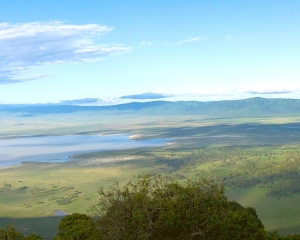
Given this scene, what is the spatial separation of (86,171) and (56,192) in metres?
20.1

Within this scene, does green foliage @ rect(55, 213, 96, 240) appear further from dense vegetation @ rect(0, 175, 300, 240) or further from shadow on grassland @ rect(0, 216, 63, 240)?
shadow on grassland @ rect(0, 216, 63, 240)

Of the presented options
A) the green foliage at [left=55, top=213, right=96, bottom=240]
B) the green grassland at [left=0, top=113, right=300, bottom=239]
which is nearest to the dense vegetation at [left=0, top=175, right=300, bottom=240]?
the green foliage at [left=55, top=213, right=96, bottom=240]

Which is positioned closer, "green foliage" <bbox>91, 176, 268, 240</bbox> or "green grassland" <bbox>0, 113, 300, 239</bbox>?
"green foliage" <bbox>91, 176, 268, 240</bbox>

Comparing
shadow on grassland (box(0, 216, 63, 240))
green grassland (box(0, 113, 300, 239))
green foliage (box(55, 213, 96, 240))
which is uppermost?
green foliage (box(55, 213, 96, 240))

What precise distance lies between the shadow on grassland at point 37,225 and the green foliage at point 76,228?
60.9 feet

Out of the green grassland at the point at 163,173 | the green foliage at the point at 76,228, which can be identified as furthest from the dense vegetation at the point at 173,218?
the green grassland at the point at 163,173

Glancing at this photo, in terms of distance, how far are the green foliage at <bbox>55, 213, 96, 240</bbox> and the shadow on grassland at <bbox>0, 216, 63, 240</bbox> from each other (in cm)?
1856

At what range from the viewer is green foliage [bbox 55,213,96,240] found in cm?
2867

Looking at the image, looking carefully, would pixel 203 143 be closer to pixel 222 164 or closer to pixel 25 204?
pixel 222 164

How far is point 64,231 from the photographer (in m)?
30.7

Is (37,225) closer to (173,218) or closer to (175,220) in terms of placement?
(175,220)

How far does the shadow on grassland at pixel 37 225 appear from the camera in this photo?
167 feet

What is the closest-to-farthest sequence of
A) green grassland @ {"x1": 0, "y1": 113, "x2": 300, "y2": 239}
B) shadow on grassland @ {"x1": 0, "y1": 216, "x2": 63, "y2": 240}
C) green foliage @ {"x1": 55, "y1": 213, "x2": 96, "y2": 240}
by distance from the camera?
1. green foliage @ {"x1": 55, "y1": 213, "x2": 96, "y2": 240}
2. shadow on grassland @ {"x1": 0, "y1": 216, "x2": 63, "y2": 240}
3. green grassland @ {"x1": 0, "y1": 113, "x2": 300, "y2": 239}

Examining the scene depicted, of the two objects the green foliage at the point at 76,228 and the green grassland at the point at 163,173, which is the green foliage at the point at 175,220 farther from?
the green grassland at the point at 163,173
